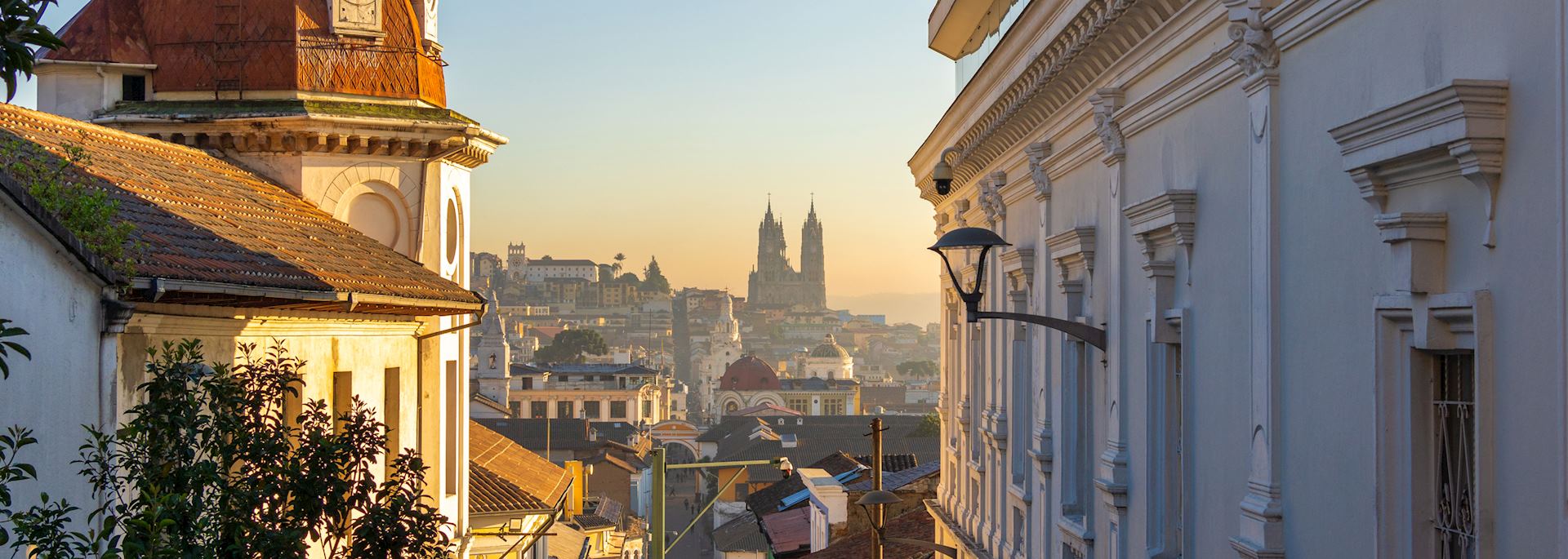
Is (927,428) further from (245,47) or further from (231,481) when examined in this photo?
(231,481)

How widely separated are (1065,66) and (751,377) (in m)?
167

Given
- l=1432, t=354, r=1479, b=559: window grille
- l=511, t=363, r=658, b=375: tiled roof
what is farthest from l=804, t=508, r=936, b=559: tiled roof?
l=511, t=363, r=658, b=375: tiled roof

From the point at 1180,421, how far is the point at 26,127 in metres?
8.46

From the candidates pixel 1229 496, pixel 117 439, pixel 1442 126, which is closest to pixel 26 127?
pixel 117 439

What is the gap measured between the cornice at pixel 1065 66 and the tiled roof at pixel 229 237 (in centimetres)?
539

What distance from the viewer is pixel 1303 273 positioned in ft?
22.9

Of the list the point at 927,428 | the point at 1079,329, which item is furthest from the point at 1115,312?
the point at 927,428

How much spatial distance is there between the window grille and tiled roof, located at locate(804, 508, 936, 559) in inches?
749

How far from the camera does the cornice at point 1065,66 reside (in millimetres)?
9391

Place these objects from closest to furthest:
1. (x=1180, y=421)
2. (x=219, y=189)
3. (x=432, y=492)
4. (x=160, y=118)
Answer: (x=1180, y=421), (x=219, y=189), (x=160, y=118), (x=432, y=492)

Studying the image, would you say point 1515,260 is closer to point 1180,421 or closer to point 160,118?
point 1180,421

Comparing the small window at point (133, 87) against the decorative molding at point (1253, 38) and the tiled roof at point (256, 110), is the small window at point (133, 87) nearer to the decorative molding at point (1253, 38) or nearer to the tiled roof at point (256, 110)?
the tiled roof at point (256, 110)

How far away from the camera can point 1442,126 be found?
5.22 meters

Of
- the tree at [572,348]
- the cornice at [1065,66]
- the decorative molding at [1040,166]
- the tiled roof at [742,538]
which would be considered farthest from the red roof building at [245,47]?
the tree at [572,348]
